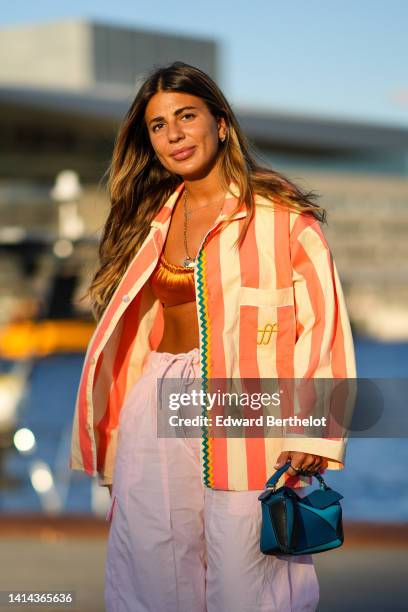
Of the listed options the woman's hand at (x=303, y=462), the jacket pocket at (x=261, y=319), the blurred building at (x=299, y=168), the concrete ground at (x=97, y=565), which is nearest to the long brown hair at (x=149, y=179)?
the jacket pocket at (x=261, y=319)

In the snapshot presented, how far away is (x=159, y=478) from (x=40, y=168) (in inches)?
2082

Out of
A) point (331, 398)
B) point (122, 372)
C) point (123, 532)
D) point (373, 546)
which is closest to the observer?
point (331, 398)

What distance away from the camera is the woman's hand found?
2.34 metres

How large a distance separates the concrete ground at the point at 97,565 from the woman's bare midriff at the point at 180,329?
168 cm

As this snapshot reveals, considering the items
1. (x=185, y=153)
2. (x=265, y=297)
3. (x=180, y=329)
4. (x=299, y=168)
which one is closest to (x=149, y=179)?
(x=185, y=153)

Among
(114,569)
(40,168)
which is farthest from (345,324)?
(40,168)

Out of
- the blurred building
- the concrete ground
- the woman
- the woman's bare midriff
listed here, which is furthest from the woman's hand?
the blurred building

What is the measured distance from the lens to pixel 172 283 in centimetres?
259

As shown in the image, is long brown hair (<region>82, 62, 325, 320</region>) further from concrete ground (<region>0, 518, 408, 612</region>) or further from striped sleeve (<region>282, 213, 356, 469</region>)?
concrete ground (<region>0, 518, 408, 612</region>)

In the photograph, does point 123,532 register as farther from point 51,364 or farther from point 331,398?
point 51,364

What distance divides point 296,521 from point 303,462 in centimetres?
11

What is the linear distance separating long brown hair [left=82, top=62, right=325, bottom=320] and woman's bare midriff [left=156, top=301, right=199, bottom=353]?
0.16 meters

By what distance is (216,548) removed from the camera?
2.38m

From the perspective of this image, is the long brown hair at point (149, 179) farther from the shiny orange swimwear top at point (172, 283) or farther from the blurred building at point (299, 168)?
the blurred building at point (299, 168)
